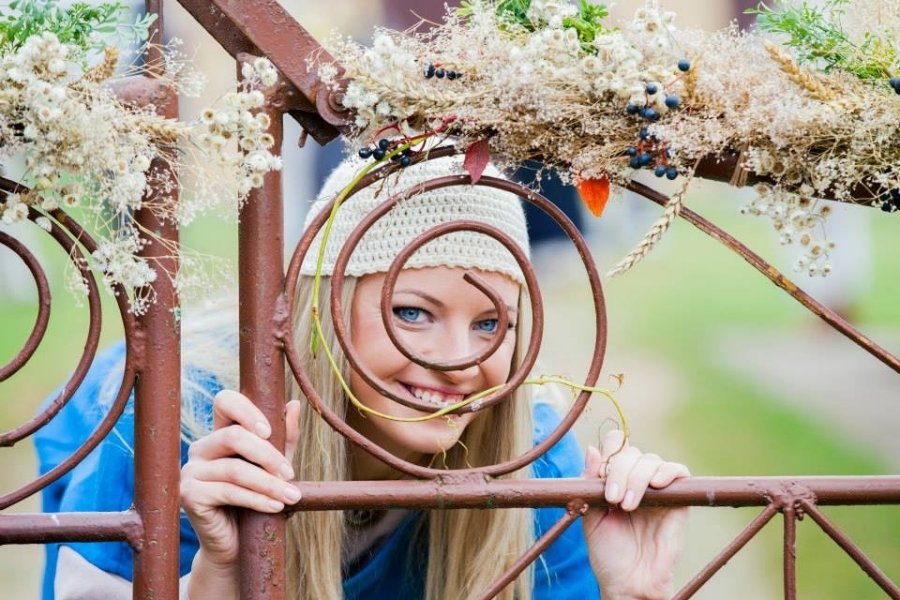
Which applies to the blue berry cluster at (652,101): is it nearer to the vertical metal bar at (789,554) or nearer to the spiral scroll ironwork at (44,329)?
the vertical metal bar at (789,554)

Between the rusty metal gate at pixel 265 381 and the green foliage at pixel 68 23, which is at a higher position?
the green foliage at pixel 68 23

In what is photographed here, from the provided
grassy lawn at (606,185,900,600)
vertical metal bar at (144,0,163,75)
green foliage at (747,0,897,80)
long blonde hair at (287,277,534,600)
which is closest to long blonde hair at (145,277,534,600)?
long blonde hair at (287,277,534,600)

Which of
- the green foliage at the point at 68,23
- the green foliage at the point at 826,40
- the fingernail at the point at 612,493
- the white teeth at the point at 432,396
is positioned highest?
the green foliage at the point at 826,40

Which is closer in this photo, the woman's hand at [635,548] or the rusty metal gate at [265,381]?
the rusty metal gate at [265,381]

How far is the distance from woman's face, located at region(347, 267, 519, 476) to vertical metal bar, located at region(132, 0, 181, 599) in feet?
1.35

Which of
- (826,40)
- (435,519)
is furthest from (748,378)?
(826,40)

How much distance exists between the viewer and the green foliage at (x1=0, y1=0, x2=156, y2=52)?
116 centimetres

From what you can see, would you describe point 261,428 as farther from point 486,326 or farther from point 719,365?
point 719,365

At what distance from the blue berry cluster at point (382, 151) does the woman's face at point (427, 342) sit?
43 cm

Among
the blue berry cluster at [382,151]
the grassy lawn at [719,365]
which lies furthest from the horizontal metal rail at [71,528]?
the grassy lawn at [719,365]

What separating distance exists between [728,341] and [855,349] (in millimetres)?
621

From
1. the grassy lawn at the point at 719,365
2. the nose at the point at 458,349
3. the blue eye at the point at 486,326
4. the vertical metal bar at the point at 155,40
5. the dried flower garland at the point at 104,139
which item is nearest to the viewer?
the dried flower garland at the point at 104,139

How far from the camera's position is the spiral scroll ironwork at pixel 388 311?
1.25 meters

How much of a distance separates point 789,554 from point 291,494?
1.80 feet
